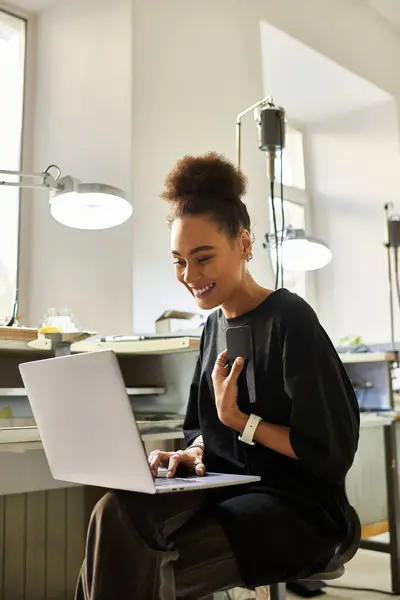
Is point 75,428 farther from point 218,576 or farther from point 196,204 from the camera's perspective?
point 196,204

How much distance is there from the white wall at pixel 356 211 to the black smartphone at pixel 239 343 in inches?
96.0

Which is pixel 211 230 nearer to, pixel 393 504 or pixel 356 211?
pixel 393 504

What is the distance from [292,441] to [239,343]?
0.60ft

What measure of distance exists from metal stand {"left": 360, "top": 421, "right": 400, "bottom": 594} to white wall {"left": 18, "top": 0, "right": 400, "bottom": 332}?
0.86 meters

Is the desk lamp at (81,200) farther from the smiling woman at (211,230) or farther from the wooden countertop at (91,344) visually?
the smiling woman at (211,230)

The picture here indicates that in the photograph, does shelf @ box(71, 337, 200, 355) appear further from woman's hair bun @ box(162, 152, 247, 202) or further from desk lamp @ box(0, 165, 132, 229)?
woman's hair bun @ box(162, 152, 247, 202)

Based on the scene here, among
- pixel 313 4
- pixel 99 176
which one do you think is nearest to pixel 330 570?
pixel 99 176

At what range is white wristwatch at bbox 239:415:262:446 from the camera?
86 cm

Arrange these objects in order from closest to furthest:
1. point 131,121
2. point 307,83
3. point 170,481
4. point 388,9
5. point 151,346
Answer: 1. point 170,481
2. point 151,346
3. point 131,121
4. point 307,83
5. point 388,9

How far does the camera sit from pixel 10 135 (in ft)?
8.21

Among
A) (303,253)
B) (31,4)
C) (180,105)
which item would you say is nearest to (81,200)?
(180,105)

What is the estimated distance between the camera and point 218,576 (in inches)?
29.8

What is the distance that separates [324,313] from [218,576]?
2.86 meters

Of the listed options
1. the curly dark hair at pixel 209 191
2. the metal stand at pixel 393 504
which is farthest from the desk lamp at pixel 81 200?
the metal stand at pixel 393 504
